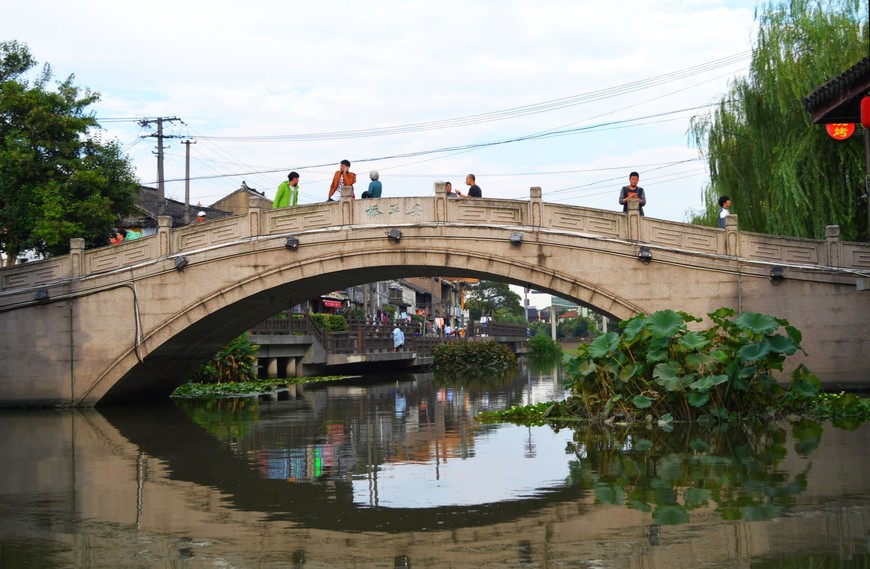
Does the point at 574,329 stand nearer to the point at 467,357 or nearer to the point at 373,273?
the point at 467,357

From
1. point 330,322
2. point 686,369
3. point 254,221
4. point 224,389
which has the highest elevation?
point 254,221

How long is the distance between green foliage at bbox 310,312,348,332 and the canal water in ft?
52.8

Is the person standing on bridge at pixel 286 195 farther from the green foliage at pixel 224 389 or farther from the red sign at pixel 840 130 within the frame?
the red sign at pixel 840 130

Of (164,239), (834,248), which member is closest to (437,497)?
(834,248)

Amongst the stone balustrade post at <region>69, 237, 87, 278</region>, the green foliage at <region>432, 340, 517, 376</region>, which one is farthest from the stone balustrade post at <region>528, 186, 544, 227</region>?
the green foliage at <region>432, 340, 517, 376</region>

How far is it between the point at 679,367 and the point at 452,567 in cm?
745

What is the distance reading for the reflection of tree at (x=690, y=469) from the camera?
25.1ft

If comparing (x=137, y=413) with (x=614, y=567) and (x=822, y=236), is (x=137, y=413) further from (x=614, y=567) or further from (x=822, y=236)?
(x=614, y=567)

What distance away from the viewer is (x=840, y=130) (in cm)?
1650

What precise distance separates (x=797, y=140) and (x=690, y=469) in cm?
1039

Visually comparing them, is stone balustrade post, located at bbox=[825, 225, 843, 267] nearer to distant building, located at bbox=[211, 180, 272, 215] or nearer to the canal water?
the canal water

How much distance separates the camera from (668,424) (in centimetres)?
1298

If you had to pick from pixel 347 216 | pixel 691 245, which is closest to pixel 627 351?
pixel 691 245

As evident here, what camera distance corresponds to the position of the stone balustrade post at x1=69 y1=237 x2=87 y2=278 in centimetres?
1888
